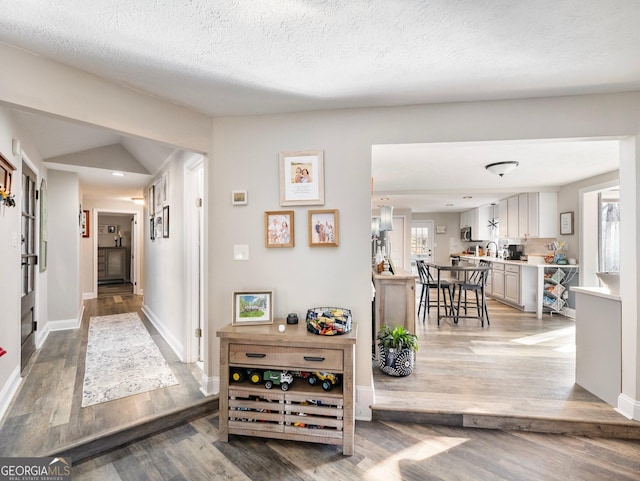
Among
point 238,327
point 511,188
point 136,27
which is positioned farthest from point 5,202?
point 511,188

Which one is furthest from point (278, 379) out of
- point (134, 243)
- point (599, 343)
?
point (134, 243)

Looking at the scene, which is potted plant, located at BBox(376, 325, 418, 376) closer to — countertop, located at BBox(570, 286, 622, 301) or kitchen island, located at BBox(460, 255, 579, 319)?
countertop, located at BBox(570, 286, 622, 301)

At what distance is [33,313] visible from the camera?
3.26 metres

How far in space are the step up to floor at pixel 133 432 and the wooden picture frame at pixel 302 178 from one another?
5.49ft

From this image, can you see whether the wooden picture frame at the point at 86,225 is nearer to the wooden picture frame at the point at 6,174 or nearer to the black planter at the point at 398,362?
the wooden picture frame at the point at 6,174

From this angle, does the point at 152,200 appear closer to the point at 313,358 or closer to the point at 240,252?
the point at 240,252

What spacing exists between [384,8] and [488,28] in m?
0.53

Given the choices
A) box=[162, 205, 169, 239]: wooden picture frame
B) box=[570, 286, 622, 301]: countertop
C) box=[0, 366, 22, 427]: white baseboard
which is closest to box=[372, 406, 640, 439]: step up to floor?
box=[570, 286, 622, 301]: countertop

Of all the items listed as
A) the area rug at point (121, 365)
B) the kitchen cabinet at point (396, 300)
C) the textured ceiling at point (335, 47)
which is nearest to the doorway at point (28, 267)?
the area rug at point (121, 365)

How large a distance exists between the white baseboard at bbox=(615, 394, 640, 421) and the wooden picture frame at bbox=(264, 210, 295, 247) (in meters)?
2.59

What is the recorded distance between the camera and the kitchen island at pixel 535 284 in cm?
500

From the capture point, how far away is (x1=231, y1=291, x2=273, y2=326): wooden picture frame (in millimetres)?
2154

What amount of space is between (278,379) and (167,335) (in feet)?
7.67

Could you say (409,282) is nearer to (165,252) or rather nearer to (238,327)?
(238,327)
